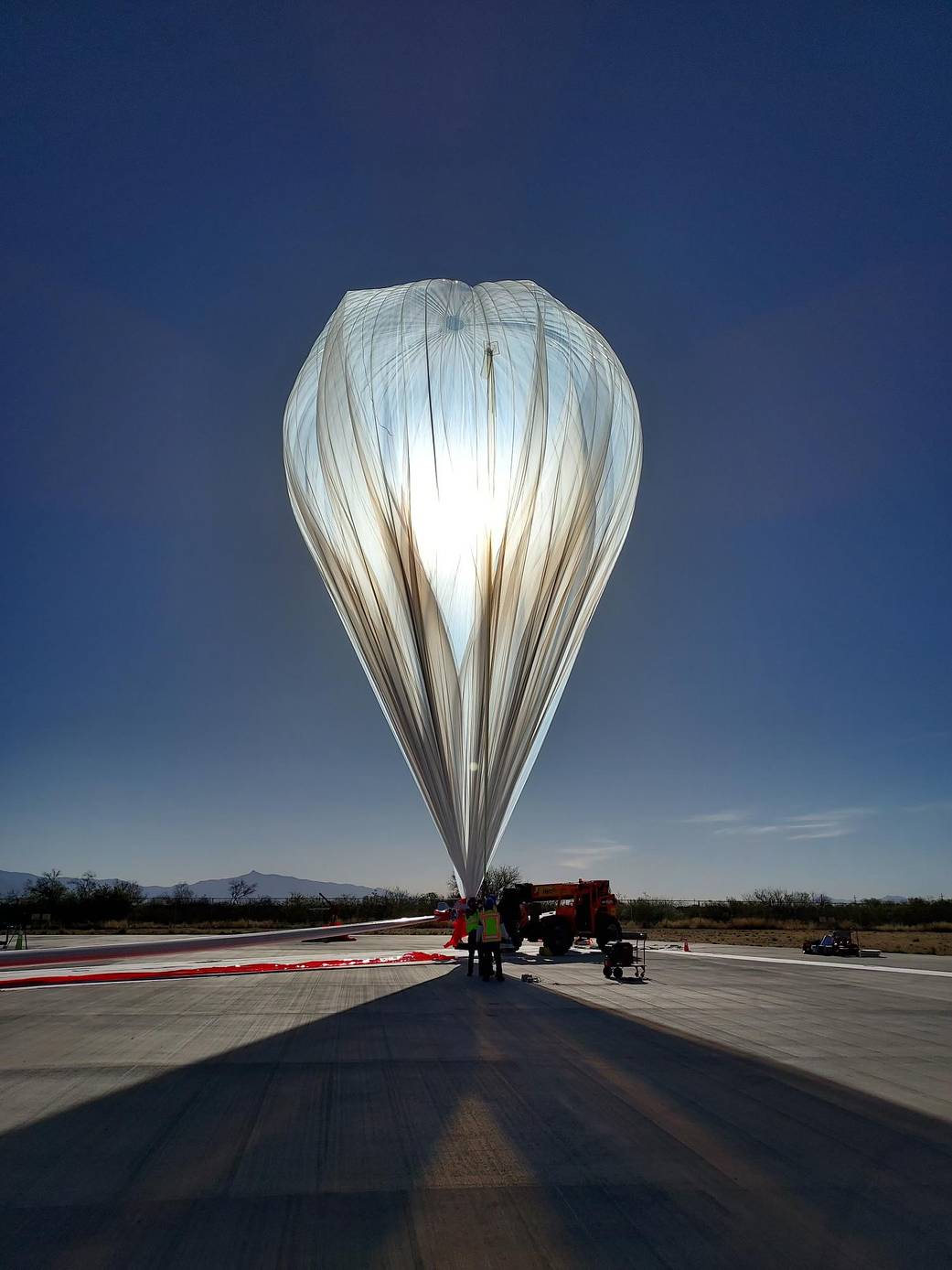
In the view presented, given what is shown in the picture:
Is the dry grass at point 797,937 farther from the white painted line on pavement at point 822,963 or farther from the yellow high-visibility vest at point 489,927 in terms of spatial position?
the yellow high-visibility vest at point 489,927

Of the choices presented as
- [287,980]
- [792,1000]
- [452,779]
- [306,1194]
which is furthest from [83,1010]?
[792,1000]

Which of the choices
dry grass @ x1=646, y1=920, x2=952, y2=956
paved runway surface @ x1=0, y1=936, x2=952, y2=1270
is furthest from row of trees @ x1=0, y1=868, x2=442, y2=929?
paved runway surface @ x1=0, y1=936, x2=952, y2=1270

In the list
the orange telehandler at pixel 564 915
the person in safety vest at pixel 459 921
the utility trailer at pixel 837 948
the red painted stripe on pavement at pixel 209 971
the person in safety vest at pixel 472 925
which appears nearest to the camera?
the red painted stripe on pavement at pixel 209 971

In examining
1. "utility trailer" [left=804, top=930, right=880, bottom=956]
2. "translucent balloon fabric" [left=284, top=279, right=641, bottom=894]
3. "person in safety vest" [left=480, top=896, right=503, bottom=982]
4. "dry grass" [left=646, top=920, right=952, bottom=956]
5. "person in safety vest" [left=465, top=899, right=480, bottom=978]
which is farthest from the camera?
"dry grass" [left=646, top=920, right=952, bottom=956]

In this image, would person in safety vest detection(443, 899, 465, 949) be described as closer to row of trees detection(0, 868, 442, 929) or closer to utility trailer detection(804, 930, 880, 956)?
utility trailer detection(804, 930, 880, 956)

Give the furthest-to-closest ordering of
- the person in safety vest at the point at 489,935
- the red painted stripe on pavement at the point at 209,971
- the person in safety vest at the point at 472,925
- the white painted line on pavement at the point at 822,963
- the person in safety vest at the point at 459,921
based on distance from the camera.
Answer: the white painted line on pavement at the point at 822,963, the person in safety vest at the point at 459,921, the person in safety vest at the point at 472,925, the red painted stripe on pavement at the point at 209,971, the person in safety vest at the point at 489,935

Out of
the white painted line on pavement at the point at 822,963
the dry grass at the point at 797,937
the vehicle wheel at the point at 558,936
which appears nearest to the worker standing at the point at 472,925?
the vehicle wheel at the point at 558,936
